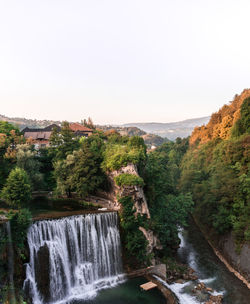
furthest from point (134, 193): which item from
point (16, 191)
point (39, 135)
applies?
point (39, 135)

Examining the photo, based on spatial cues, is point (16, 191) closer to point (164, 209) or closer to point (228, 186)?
point (164, 209)

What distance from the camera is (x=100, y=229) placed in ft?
55.3

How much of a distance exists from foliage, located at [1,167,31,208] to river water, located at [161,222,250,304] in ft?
35.1

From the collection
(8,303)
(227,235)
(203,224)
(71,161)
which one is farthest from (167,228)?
(8,303)

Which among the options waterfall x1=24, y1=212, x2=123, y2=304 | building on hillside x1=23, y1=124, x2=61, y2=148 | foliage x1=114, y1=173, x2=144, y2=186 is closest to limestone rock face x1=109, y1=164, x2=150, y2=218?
foliage x1=114, y1=173, x2=144, y2=186

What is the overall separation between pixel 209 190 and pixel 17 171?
643 inches

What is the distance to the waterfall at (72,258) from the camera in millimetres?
14020

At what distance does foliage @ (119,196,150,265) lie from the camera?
1720 centimetres

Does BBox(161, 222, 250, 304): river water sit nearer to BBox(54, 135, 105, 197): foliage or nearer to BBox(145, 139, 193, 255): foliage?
BBox(145, 139, 193, 255): foliage

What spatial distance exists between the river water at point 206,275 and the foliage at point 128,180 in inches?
265

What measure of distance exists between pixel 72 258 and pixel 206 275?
935 cm

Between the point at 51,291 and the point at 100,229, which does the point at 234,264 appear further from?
the point at 51,291

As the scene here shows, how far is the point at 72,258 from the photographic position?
15.5m

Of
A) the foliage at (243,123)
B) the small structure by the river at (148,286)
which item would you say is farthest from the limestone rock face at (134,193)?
the foliage at (243,123)
